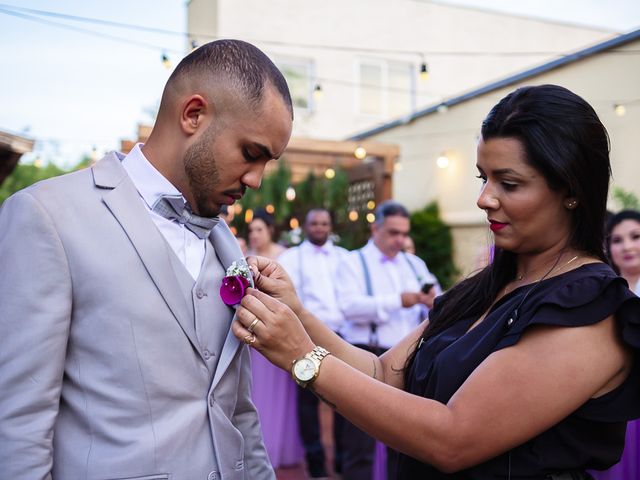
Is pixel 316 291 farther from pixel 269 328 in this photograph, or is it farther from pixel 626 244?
pixel 269 328

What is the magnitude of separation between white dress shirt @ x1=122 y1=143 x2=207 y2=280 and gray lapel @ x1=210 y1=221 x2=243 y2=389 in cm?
8

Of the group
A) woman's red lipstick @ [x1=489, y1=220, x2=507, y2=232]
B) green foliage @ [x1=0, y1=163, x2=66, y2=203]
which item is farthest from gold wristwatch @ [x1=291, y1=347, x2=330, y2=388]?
green foliage @ [x1=0, y1=163, x2=66, y2=203]

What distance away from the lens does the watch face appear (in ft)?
5.93

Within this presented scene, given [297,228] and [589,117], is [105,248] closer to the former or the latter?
[589,117]

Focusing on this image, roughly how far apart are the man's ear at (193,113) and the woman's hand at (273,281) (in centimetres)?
54


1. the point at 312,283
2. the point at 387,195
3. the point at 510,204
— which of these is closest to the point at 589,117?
the point at 510,204

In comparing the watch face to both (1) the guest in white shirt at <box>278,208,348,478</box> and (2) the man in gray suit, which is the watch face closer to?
(2) the man in gray suit

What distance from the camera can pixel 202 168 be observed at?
1808mm

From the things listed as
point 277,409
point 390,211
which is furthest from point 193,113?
point 277,409

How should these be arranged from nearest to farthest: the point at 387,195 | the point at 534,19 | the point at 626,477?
the point at 626,477, the point at 387,195, the point at 534,19

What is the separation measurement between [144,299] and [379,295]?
4040mm

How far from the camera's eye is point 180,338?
5.51 ft

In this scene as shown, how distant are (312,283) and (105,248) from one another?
4609 millimetres

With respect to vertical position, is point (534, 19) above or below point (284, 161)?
above
